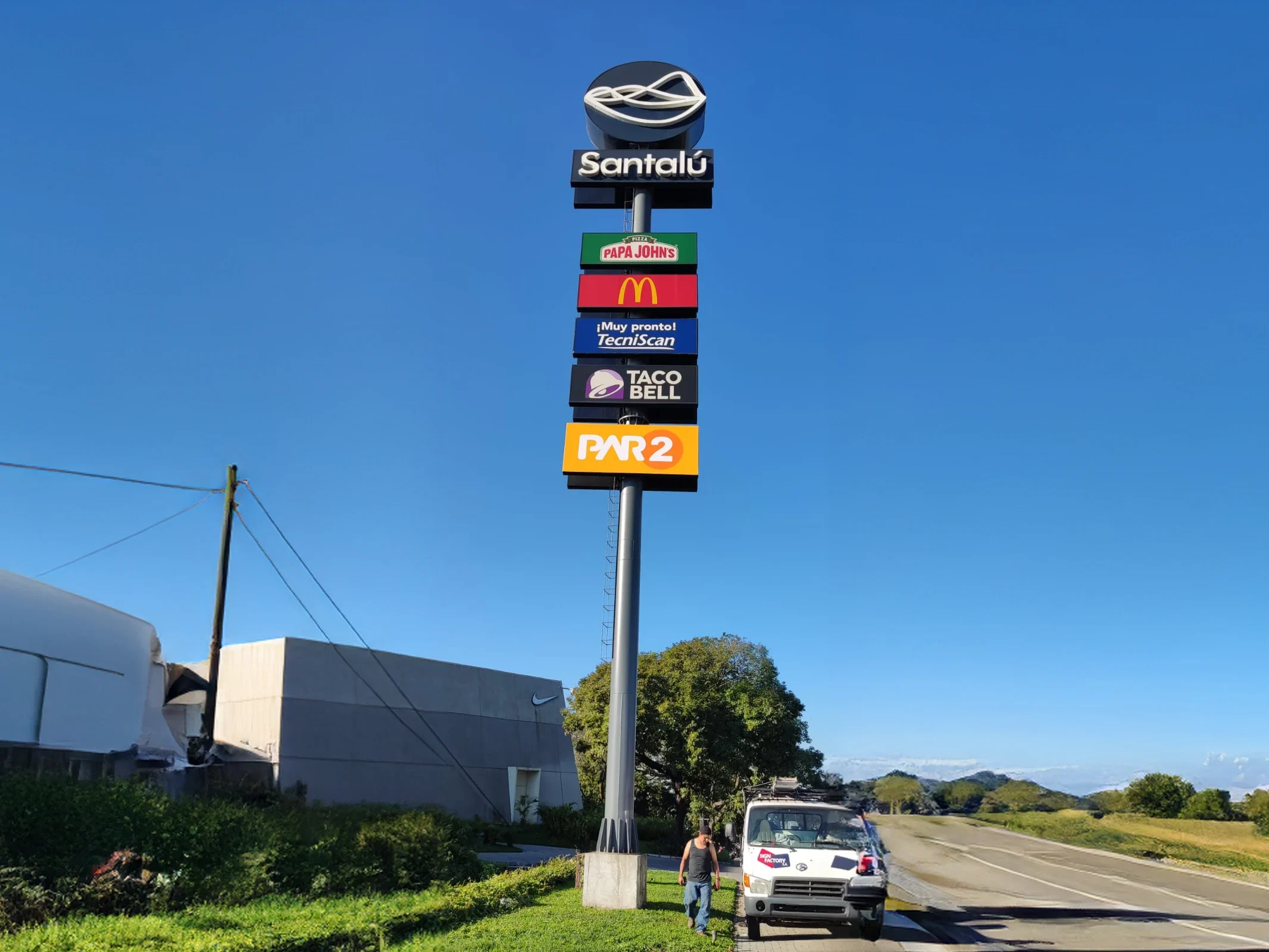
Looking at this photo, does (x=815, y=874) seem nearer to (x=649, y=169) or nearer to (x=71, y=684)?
(x=649, y=169)

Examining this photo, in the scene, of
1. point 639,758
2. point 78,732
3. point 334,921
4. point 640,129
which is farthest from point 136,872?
point 639,758

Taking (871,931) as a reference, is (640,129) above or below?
above

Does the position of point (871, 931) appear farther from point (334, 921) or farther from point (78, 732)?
point (78, 732)

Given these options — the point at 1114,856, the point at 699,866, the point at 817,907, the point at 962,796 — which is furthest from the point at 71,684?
the point at 962,796

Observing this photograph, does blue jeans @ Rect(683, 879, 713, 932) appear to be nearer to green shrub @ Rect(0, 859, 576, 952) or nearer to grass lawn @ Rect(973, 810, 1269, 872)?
green shrub @ Rect(0, 859, 576, 952)

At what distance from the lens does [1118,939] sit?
16281mm

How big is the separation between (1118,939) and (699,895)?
24.3ft

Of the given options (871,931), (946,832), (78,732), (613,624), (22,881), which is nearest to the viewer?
(22,881)

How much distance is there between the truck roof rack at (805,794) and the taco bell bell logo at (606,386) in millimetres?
8414

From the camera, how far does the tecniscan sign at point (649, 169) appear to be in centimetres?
2302

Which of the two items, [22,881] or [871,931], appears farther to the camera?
[871,931]

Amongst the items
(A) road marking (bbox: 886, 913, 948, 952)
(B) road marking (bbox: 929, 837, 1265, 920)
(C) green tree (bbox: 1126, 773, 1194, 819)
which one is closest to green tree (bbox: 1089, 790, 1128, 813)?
(C) green tree (bbox: 1126, 773, 1194, 819)

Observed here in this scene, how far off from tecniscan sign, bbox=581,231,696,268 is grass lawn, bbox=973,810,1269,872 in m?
33.3

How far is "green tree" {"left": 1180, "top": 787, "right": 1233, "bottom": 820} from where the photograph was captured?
75.6 m
